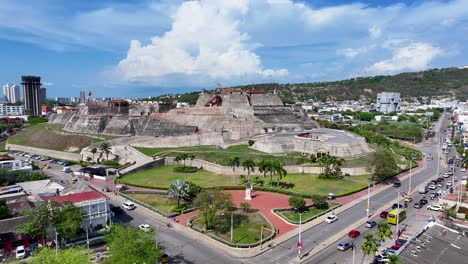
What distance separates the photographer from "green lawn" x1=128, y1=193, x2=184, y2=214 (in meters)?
44.5

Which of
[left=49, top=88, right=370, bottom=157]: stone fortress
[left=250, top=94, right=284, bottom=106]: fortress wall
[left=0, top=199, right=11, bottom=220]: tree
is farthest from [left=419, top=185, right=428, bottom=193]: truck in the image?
[left=0, top=199, right=11, bottom=220]: tree

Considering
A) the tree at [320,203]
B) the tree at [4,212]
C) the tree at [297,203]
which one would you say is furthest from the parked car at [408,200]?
the tree at [4,212]

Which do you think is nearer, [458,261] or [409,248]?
[458,261]

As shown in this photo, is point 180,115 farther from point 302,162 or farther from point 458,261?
point 458,261

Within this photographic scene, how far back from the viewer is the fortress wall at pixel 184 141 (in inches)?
3155

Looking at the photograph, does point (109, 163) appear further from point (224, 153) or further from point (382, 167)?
point (382, 167)

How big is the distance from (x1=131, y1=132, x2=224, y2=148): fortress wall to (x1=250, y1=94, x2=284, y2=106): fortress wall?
22547mm

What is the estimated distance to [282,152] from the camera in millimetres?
71438

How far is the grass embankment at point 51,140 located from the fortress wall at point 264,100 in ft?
151

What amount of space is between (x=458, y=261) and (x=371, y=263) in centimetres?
691

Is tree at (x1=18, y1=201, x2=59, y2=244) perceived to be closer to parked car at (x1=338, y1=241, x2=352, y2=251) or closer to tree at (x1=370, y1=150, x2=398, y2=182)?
parked car at (x1=338, y1=241, x2=352, y2=251)

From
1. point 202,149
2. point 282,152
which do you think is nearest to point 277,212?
point 282,152

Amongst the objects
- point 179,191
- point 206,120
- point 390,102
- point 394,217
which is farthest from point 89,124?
point 390,102

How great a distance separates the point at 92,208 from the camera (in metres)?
37.0
